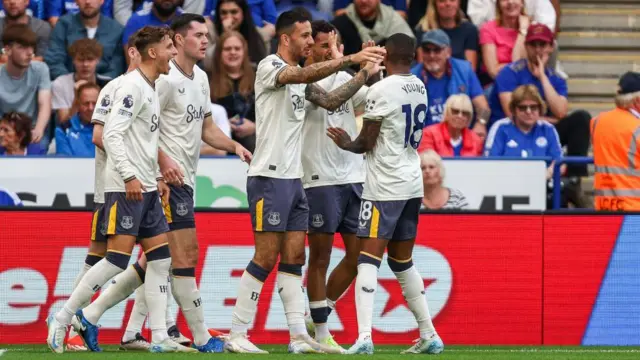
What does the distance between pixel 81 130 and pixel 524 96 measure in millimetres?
4693

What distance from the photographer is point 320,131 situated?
38.7 ft

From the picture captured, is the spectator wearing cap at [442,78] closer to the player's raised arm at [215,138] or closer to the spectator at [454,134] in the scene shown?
the spectator at [454,134]

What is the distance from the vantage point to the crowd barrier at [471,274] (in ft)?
43.3

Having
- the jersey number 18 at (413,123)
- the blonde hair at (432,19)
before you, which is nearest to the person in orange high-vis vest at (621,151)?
the jersey number 18 at (413,123)

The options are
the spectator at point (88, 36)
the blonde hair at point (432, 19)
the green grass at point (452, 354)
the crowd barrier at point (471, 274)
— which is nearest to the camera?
the green grass at point (452, 354)

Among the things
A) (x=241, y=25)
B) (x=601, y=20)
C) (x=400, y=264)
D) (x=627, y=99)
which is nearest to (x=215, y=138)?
(x=400, y=264)

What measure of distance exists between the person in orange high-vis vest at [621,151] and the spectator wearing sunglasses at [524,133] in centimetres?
134

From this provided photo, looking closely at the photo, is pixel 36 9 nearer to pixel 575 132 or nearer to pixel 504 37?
pixel 504 37

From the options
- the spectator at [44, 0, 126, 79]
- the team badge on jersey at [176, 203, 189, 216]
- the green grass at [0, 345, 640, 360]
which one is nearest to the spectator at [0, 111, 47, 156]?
the spectator at [44, 0, 126, 79]

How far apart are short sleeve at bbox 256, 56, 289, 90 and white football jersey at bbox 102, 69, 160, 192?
83cm

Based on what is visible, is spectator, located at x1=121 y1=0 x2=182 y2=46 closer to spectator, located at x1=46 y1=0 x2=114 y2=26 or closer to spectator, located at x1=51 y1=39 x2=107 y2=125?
spectator, located at x1=46 y1=0 x2=114 y2=26

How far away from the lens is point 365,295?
36.4 ft

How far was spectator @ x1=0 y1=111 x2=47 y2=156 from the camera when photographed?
1494cm

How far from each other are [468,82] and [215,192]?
12.2ft
